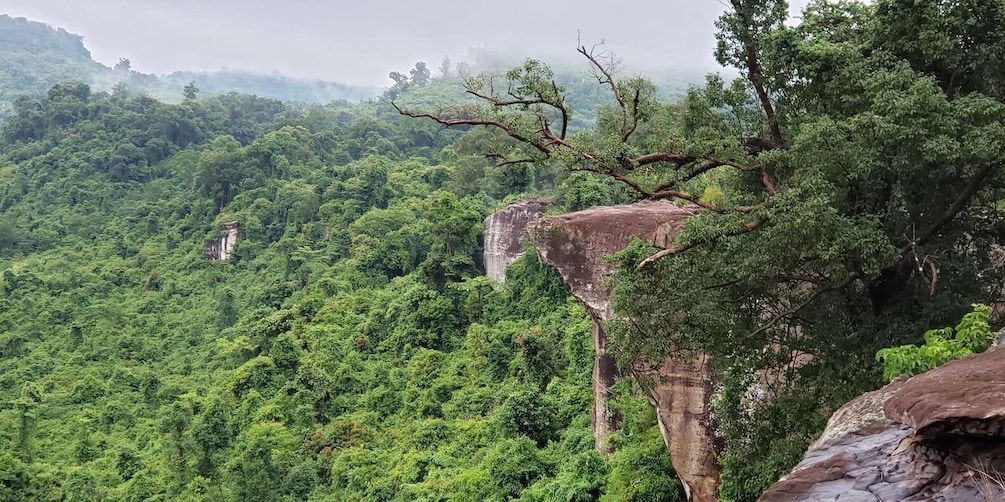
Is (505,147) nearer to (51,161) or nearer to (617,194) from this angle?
(617,194)

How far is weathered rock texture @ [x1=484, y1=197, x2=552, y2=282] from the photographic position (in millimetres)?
25312

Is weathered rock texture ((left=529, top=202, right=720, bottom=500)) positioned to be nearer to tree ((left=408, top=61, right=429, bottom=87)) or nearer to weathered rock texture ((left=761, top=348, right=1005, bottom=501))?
weathered rock texture ((left=761, top=348, right=1005, bottom=501))

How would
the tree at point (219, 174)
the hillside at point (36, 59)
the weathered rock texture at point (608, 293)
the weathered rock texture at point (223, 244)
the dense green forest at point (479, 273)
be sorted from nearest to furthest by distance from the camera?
the dense green forest at point (479, 273) < the weathered rock texture at point (608, 293) < the weathered rock texture at point (223, 244) < the tree at point (219, 174) < the hillside at point (36, 59)

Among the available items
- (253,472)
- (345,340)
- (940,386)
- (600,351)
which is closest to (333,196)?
(345,340)

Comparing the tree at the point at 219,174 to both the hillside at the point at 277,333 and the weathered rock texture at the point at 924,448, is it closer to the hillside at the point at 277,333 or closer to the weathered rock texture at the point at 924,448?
the hillside at the point at 277,333

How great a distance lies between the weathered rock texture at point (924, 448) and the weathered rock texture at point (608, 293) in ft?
11.9

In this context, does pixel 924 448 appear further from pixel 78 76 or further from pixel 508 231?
pixel 78 76

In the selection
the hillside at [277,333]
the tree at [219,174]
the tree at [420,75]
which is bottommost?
the hillside at [277,333]

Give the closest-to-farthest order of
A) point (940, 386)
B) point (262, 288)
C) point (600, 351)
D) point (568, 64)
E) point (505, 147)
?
point (940, 386) → point (505, 147) → point (600, 351) → point (262, 288) → point (568, 64)

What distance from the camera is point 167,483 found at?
18.0 metres

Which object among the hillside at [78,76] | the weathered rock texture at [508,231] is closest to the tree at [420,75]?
the hillside at [78,76]

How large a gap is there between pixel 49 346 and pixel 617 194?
23585mm

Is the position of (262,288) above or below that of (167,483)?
above

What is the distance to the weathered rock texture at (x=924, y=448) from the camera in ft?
11.6
